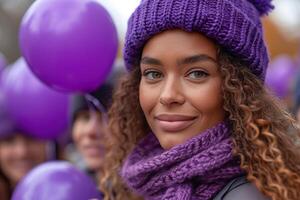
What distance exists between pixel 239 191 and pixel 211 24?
566 millimetres

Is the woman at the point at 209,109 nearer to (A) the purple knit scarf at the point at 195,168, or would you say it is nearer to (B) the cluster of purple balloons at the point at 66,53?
(A) the purple knit scarf at the point at 195,168

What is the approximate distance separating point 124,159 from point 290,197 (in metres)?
0.78

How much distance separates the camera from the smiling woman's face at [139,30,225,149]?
7.46 ft

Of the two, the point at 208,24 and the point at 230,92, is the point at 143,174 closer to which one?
the point at 230,92

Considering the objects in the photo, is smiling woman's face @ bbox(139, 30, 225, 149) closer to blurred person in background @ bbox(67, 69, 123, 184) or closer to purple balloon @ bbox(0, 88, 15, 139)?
blurred person in background @ bbox(67, 69, 123, 184)

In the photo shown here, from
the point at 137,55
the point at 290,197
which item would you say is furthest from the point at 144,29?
the point at 290,197

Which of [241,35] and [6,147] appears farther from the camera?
[6,147]

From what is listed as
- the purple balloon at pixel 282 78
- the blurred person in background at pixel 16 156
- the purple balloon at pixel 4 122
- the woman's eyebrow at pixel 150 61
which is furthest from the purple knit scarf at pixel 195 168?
the purple balloon at pixel 282 78

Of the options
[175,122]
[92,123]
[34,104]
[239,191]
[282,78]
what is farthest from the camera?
[282,78]

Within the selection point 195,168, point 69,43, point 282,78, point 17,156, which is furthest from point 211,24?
point 282,78

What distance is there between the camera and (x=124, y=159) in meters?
2.78

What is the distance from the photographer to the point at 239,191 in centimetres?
221

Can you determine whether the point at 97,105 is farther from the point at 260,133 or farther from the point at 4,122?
the point at 260,133

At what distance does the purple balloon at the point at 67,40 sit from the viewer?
119 inches
